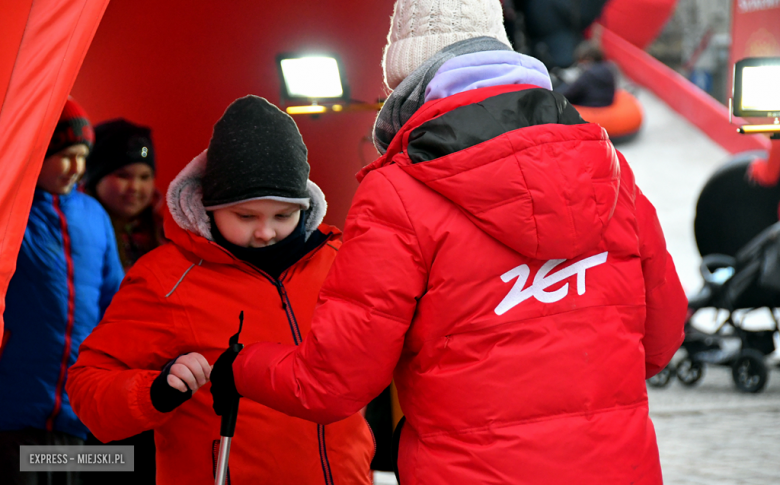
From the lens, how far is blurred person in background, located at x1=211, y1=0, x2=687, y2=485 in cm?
135

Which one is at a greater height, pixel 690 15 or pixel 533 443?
pixel 690 15

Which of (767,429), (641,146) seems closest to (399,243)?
(767,429)

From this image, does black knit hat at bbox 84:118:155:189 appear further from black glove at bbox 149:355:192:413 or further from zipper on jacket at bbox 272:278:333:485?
black glove at bbox 149:355:192:413

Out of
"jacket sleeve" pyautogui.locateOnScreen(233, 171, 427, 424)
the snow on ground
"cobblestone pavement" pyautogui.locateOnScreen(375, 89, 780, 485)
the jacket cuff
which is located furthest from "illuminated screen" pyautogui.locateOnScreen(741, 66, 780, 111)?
the snow on ground

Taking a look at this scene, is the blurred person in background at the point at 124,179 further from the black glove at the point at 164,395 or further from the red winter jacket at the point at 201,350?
the black glove at the point at 164,395

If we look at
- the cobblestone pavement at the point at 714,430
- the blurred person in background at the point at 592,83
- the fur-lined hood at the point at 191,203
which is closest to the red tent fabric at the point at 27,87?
the fur-lined hood at the point at 191,203

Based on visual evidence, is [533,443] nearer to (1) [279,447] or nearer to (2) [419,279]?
(2) [419,279]

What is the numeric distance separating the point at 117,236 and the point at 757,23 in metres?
5.64

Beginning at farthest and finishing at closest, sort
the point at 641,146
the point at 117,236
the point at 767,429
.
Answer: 1. the point at 641,146
2. the point at 767,429
3. the point at 117,236

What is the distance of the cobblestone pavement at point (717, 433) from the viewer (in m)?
4.94

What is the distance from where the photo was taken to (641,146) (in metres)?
14.9

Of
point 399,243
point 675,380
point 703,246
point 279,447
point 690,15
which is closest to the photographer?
point 399,243

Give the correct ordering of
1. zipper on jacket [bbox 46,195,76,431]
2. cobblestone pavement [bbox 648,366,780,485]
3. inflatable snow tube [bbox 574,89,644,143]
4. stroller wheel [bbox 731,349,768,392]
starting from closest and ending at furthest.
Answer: zipper on jacket [bbox 46,195,76,431] → cobblestone pavement [bbox 648,366,780,485] → stroller wheel [bbox 731,349,768,392] → inflatable snow tube [bbox 574,89,644,143]

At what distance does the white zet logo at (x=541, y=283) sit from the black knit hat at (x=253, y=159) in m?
0.73
